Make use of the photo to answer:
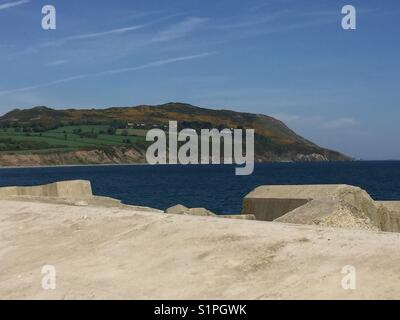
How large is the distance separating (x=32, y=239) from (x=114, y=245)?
1.91 m

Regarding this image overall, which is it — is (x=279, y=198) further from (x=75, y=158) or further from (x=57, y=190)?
(x=75, y=158)

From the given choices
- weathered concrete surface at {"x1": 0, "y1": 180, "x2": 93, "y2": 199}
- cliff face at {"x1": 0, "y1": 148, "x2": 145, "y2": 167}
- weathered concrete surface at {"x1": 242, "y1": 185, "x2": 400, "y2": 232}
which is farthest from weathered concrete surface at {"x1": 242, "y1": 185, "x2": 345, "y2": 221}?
cliff face at {"x1": 0, "y1": 148, "x2": 145, "y2": 167}

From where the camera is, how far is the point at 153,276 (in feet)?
20.7

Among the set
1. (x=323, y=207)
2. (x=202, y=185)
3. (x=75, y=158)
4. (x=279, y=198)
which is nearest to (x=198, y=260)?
(x=323, y=207)

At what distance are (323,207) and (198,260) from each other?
337 centimetres

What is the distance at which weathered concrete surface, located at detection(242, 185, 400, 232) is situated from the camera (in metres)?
8.89

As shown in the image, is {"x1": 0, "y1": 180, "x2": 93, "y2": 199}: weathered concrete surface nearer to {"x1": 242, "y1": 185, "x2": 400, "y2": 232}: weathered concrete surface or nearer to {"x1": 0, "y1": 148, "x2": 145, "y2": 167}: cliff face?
{"x1": 242, "y1": 185, "x2": 400, "y2": 232}: weathered concrete surface

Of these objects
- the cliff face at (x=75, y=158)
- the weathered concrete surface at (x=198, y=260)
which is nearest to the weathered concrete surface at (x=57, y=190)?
the weathered concrete surface at (x=198, y=260)

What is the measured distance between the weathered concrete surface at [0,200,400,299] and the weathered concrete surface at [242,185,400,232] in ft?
4.88

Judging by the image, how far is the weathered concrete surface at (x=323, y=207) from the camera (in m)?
8.89

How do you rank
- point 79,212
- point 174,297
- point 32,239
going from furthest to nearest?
1. point 79,212
2. point 32,239
3. point 174,297

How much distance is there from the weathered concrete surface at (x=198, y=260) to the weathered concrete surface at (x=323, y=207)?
1.49m
